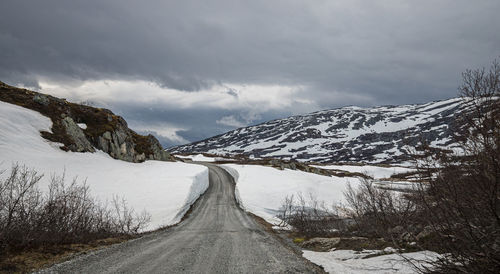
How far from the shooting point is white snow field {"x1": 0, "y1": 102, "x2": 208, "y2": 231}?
2608 centimetres

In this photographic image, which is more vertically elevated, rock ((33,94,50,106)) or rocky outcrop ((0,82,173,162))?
rock ((33,94,50,106))

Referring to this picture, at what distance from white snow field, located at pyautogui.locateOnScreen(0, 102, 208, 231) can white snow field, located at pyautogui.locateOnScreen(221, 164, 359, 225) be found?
754cm

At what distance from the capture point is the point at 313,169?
68188mm

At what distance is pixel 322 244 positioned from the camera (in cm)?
1462

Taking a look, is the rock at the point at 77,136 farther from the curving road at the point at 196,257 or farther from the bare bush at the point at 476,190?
the bare bush at the point at 476,190

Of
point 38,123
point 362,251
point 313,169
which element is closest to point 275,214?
point 362,251

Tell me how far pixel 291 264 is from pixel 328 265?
1421 mm

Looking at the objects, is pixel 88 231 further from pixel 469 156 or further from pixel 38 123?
pixel 38 123

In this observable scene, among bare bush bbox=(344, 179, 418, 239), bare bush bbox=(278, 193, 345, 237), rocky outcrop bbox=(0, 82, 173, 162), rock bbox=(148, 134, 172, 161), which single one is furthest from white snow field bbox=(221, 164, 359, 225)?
rock bbox=(148, 134, 172, 161)

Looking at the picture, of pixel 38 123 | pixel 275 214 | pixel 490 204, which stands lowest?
pixel 275 214

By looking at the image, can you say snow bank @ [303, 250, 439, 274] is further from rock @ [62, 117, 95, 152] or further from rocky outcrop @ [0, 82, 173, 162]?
rock @ [62, 117, 95, 152]

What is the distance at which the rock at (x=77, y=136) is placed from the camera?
122 feet

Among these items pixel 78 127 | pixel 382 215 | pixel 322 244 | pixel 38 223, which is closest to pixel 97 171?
pixel 78 127

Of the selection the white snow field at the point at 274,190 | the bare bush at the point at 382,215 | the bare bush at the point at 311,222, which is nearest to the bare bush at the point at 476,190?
the bare bush at the point at 382,215
